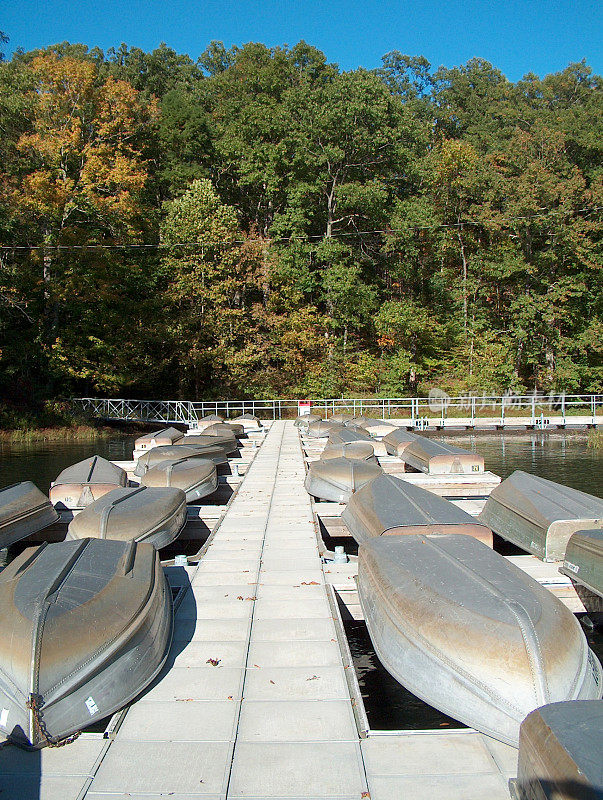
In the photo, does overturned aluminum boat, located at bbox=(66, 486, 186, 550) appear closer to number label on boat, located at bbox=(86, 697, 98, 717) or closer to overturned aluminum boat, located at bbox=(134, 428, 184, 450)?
number label on boat, located at bbox=(86, 697, 98, 717)

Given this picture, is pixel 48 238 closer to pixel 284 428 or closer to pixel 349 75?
pixel 284 428

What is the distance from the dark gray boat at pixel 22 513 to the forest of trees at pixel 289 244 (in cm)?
1882

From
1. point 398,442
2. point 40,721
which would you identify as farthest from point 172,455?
point 40,721

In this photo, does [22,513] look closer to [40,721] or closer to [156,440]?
[40,721]

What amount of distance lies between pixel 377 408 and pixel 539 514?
863 inches

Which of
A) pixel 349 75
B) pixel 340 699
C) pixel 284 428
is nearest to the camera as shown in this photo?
pixel 340 699

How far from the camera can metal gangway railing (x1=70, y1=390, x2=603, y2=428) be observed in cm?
2705

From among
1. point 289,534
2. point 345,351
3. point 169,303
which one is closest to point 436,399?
point 345,351

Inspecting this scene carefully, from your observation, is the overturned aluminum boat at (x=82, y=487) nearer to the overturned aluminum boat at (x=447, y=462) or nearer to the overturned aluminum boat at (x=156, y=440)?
the overturned aluminum boat at (x=156, y=440)

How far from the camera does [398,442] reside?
47.6ft

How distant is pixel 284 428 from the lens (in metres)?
22.4

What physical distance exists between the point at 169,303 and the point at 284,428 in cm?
1051

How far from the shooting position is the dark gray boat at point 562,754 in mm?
2766

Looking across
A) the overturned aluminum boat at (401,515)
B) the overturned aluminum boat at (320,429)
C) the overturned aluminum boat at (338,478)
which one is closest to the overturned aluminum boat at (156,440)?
the overturned aluminum boat at (320,429)
